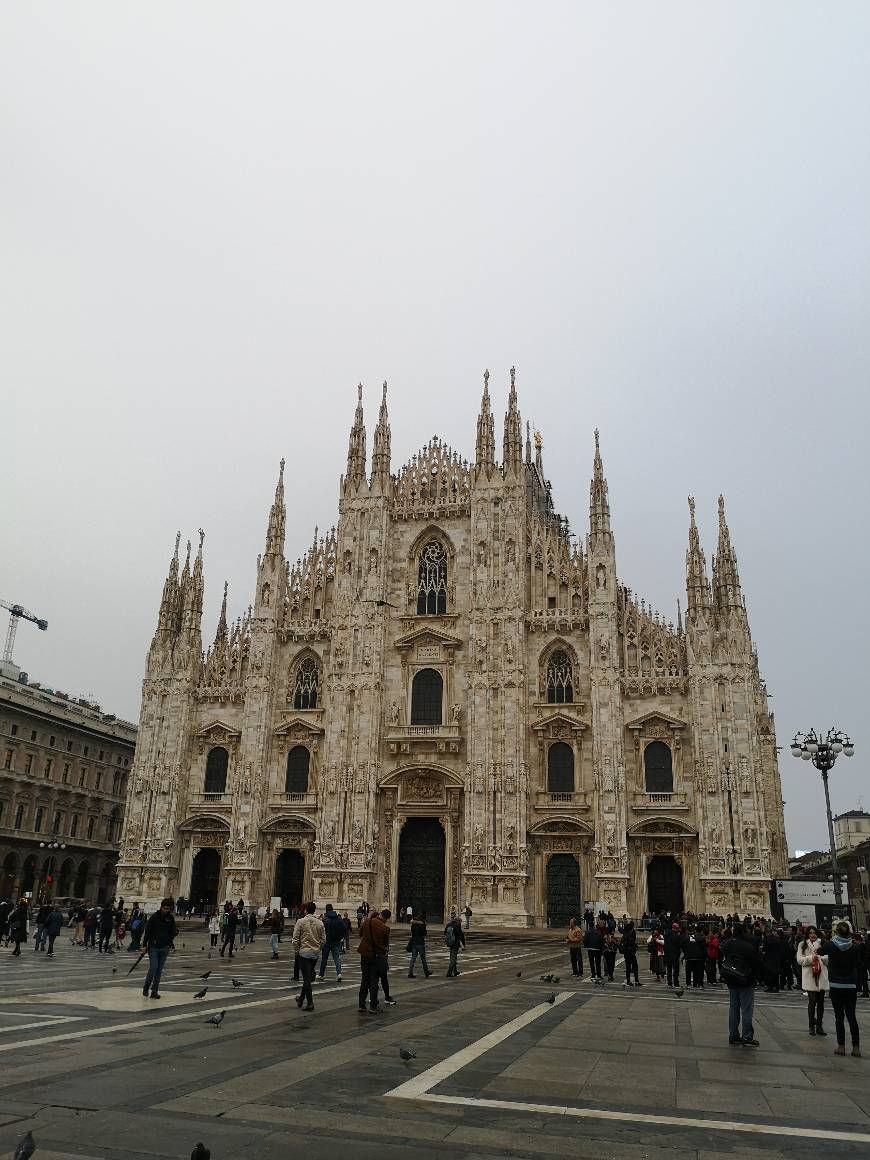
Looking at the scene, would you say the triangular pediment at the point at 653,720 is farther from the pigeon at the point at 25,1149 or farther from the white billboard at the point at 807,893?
the pigeon at the point at 25,1149

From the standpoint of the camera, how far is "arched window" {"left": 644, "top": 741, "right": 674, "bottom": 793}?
4019 cm

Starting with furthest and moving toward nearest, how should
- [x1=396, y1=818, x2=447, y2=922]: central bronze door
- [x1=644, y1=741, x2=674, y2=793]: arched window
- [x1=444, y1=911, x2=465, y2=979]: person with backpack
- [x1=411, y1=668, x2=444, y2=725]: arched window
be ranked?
[x1=411, y1=668, x2=444, y2=725]: arched window < [x1=396, y1=818, x2=447, y2=922]: central bronze door < [x1=644, y1=741, x2=674, y2=793]: arched window < [x1=444, y1=911, x2=465, y2=979]: person with backpack

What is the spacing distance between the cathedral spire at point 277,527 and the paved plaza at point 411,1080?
107 feet

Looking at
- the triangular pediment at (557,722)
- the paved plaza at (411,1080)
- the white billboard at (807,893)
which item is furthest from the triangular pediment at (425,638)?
the paved plaza at (411,1080)

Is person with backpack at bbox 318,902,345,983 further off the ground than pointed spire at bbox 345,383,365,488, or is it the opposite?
pointed spire at bbox 345,383,365,488

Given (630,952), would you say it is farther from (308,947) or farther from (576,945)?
(308,947)

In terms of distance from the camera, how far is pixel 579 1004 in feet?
53.1

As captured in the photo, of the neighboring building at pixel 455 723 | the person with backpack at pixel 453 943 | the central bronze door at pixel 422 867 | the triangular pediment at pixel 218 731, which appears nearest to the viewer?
the person with backpack at pixel 453 943

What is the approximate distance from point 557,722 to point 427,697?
21.7 ft

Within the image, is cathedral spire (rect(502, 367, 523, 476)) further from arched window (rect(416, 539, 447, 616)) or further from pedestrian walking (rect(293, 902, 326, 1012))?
pedestrian walking (rect(293, 902, 326, 1012))

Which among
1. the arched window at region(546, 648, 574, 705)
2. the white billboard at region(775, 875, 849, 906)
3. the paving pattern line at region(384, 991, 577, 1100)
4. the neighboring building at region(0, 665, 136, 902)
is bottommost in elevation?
the paving pattern line at region(384, 991, 577, 1100)

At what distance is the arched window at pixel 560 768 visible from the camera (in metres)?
41.4

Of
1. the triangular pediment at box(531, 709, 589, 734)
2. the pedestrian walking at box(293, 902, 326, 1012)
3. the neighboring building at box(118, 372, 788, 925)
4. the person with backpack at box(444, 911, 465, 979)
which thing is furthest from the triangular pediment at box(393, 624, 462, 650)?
the pedestrian walking at box(293, 902, 326, 1012)

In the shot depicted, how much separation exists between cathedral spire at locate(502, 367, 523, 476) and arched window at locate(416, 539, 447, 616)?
5546 mm
